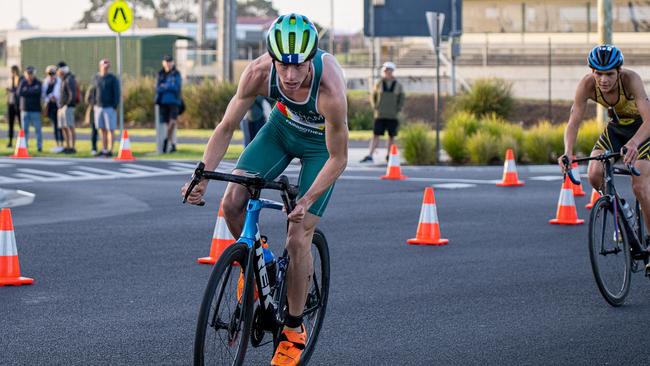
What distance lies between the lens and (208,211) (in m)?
15.9

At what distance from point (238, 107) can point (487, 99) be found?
2777cm

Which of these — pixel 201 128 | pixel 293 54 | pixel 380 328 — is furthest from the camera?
pixel 201 128

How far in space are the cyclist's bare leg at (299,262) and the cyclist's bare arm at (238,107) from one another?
56 cm

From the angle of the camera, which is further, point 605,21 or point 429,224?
point 605,21

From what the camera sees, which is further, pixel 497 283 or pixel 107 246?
pixel 107 246

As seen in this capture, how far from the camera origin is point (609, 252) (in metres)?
9.21

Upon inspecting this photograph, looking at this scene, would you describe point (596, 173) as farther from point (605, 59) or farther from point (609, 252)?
point (605, 59)

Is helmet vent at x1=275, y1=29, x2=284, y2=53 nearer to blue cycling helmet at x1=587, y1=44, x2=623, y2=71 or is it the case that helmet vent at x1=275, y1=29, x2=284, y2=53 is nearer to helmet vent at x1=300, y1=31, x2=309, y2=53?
helmet vent at x1=300, y1=31, x2=309, y2=53

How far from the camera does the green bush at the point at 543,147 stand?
80.0 feet

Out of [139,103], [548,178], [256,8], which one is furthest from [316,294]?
[256,8]

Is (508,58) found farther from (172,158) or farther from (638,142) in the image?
(638,142)

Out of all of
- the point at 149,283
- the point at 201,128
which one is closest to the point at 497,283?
the point at 149,283

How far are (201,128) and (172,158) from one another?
12221 millimetres

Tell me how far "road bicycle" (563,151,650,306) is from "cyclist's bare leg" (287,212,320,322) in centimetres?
292
